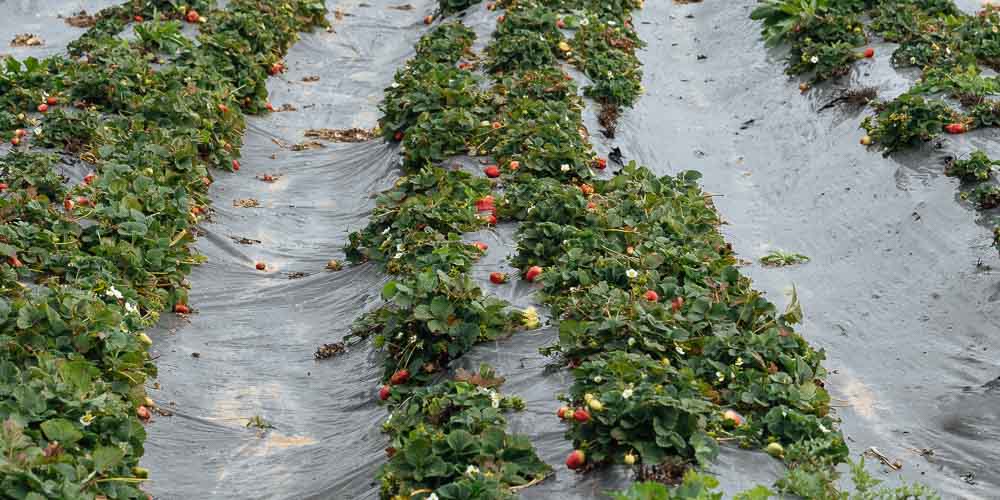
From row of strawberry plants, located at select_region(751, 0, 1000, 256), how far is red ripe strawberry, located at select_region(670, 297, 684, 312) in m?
2.25

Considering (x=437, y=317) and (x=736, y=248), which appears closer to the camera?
(x=437, y=317)

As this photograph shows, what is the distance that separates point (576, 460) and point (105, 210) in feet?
12.7

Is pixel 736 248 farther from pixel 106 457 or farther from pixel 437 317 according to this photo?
pixel 106 457

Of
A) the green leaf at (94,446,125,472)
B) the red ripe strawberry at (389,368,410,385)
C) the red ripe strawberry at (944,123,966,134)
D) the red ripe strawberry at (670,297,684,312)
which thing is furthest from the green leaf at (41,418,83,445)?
the red ripe strawberry at (944,123,966,134)

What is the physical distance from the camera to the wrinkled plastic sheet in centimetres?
506

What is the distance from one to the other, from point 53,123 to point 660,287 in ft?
16.5

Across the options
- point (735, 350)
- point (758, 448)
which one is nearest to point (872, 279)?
point (735, 350)

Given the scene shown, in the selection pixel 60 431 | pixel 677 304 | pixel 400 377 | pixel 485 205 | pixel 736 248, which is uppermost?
pixel 60 431

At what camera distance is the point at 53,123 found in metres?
7.99

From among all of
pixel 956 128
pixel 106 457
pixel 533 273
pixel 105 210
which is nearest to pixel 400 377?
pixel 533 273

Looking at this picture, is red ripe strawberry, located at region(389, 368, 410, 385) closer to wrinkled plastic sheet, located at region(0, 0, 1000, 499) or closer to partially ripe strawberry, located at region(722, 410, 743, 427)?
wrinkled plastic sheet, located at region(0, 0, 1000, 499)

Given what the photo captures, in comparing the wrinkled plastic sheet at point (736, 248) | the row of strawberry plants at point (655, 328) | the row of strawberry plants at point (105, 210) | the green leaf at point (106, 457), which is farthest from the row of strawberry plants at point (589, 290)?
the row of strawberry plants at point (105, 210)

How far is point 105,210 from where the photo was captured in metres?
6.63

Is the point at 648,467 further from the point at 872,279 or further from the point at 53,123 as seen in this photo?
the point at 53,123
